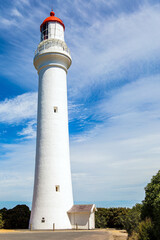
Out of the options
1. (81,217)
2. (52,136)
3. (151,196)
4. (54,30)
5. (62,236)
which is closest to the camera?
(151,196)

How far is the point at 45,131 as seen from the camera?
2600 centimetres

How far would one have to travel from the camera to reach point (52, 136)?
84.6 ft

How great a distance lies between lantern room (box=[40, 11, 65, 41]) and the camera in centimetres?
2914

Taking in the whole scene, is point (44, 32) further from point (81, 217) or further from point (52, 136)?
point (81, 217)

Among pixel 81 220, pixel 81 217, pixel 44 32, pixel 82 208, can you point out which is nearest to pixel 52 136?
pixel 82 208

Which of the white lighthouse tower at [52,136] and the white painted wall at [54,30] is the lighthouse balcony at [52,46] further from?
the white painted wall at [54,30]

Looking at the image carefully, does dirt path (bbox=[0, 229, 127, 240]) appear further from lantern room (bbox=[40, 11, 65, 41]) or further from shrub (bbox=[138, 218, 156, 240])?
lantern room (bbox=[40, 11, 65, 41])

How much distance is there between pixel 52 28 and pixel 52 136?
12.5 meters

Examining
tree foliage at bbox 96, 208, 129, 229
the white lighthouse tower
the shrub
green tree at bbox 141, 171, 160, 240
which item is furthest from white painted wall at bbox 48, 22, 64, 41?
the shrub

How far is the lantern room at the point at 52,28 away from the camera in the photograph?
29.1 m

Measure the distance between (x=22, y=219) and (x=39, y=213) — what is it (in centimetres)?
464

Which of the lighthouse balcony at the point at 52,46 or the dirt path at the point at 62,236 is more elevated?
the lighthouse balcony at the point at 52,46

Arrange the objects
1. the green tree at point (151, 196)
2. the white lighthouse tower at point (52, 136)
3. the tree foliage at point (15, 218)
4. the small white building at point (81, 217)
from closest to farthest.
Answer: the green tree at point (151, 196) < the white lighthouse tower at point (52, 136) < the small white building at point (81, 217) < the tree foliage at point (15, 218)

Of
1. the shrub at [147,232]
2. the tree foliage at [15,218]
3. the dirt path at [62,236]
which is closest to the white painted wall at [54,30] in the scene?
the tree foliage at [15,218]
